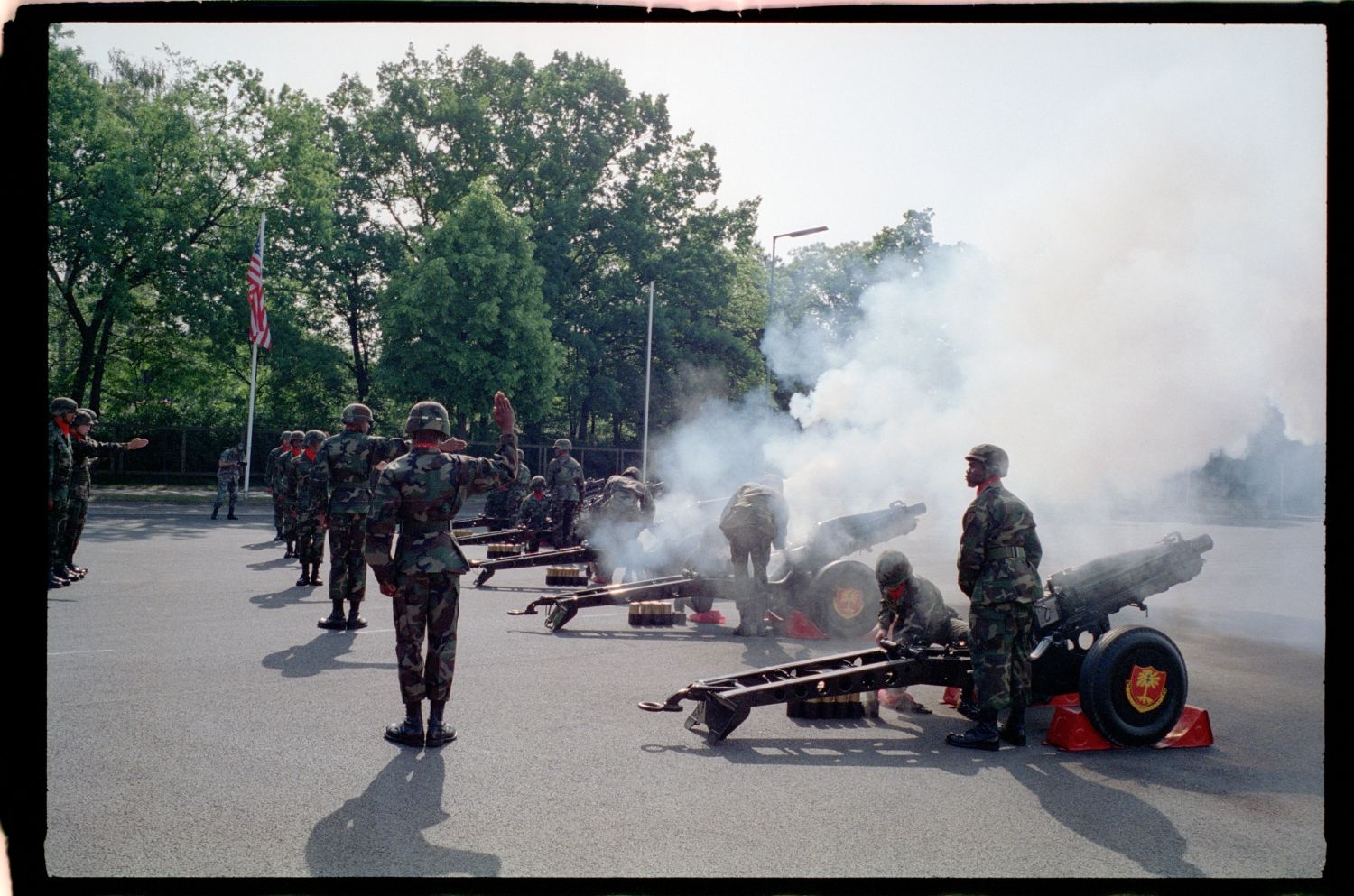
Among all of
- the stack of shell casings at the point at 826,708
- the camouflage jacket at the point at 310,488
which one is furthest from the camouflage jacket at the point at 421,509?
the camouflage jacket at the point at 310,488

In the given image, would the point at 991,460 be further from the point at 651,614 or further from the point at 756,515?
the point at 651,614

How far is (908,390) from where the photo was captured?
14.2 metres

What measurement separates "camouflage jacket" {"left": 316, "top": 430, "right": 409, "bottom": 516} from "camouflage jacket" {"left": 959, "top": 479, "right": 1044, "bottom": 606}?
18.8 ft

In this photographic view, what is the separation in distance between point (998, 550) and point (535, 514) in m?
10.1

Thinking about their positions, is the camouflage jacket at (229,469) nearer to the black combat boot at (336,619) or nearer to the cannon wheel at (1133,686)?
the black combat boot at (336,619)

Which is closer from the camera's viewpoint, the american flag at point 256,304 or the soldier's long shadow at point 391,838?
the soldier's long shadow at point 391,838

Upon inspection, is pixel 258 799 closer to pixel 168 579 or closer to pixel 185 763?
pixel 185 763

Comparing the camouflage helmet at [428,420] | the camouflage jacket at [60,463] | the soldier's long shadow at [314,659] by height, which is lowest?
the soldier's long shadow at [314,659]

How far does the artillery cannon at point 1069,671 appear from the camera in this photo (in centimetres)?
611

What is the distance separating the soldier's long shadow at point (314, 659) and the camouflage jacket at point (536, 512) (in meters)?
6.59

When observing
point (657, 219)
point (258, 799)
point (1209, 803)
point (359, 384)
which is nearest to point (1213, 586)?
point (1209, 803)

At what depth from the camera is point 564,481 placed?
48.9ft

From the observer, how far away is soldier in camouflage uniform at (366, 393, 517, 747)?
5.84 meters

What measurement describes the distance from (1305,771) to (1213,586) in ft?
36.4
